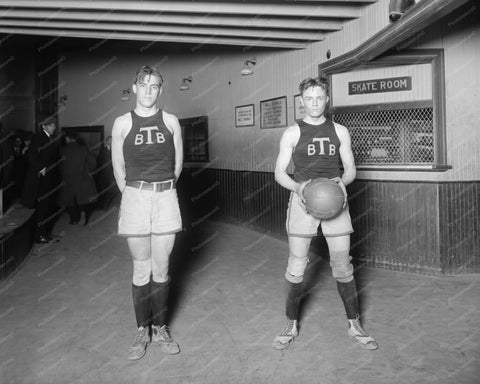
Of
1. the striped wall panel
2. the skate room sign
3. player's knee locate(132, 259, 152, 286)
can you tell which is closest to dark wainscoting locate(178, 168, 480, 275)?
the striped wall panel

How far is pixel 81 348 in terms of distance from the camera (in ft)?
9.61

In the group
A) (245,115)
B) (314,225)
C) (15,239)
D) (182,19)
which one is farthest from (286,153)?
(245,115)

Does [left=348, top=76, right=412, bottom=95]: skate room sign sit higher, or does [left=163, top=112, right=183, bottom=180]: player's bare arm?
[left=348, top=76, right=412, bottom=95]: skate room sign

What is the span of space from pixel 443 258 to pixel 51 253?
446 centimetres

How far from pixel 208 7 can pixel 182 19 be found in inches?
18.4

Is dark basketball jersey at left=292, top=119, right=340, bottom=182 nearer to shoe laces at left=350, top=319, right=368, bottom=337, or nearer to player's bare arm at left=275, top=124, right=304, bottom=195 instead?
player's bare arm at left=275, top=124, right=304, bottom=195

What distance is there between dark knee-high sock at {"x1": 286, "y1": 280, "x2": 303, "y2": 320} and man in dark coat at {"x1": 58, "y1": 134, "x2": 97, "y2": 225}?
5288mm

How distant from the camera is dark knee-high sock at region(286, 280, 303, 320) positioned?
116 inches

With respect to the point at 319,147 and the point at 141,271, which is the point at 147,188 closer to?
the point at 141,271

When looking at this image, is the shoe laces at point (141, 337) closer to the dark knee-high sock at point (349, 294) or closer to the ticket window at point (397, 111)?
the dark knee-high sock at point (349, 294)

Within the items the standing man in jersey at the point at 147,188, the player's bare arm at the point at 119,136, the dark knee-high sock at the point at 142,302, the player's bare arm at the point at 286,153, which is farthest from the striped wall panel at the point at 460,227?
the player's bare arm at the point at 119,136

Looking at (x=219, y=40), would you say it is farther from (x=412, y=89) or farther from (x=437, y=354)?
(x=437, y=354)

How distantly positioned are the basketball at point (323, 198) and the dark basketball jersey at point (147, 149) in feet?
2.82

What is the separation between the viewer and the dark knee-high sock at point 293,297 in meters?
2.95
